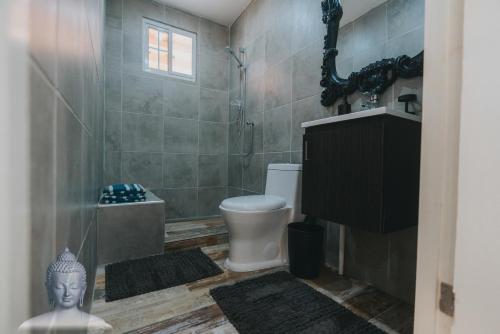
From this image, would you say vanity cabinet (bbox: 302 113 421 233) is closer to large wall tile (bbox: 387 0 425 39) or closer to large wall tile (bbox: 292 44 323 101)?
large wall tile (bbox: 387 0 425 39)

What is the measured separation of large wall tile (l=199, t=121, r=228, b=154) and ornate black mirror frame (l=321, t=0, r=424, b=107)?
1549 millimetres

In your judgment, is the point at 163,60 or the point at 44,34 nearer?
the point at 44,34

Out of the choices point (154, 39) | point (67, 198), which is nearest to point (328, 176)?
point (67, 198)

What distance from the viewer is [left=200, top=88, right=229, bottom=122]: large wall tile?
2.95 meters

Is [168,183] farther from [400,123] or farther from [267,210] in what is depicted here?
[400,123]

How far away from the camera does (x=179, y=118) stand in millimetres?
2812

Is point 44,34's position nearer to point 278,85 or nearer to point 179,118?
point 278,85

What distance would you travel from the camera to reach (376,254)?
4.86ft

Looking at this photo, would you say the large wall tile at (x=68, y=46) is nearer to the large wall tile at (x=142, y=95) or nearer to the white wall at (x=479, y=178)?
the white wall at (x=479, y=178)

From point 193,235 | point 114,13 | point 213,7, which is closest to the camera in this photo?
point 193,235

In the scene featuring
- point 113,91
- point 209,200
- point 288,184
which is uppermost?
point 113,91

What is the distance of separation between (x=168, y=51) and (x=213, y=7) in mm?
698

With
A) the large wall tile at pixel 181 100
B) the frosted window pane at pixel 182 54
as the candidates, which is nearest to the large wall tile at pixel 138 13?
the frosted window pane at pixel 182 54

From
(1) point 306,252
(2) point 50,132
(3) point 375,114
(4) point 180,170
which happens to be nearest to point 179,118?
(4) point 180,170
